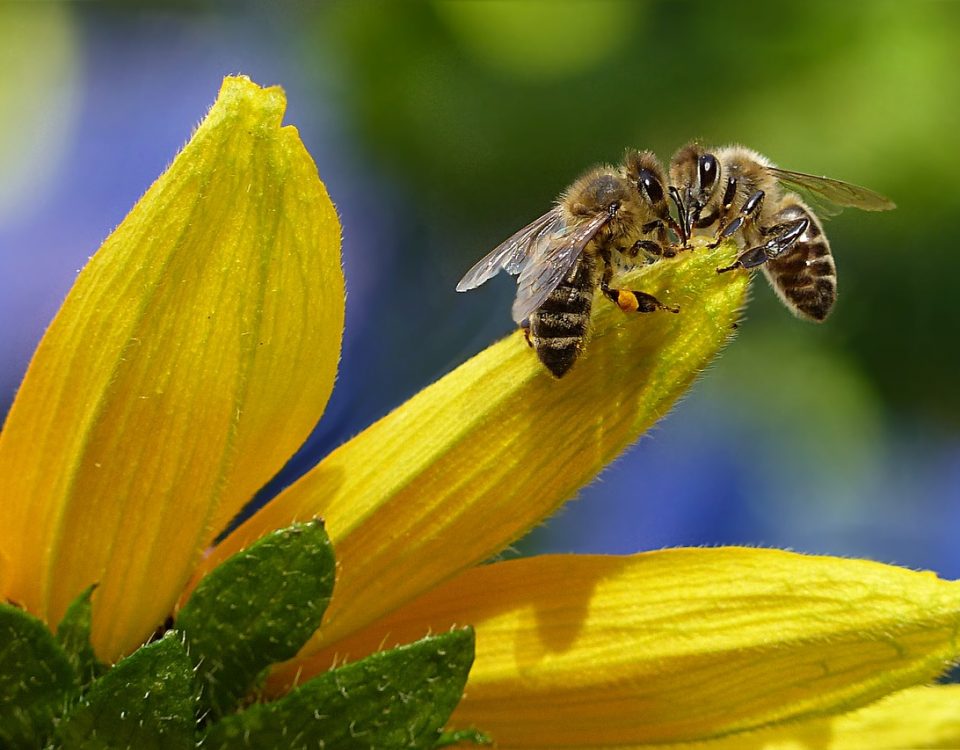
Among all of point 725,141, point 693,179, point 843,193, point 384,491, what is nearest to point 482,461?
point 384,491

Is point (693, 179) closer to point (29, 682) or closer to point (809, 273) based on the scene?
point (809, 273)

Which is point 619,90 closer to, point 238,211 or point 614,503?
point 614,503

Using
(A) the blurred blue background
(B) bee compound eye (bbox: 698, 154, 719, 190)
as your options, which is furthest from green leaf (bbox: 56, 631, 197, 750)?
(A) the blurred blue background

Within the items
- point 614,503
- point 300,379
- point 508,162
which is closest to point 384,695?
point 300,379

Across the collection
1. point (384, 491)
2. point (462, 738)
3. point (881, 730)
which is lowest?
point (881, 730)

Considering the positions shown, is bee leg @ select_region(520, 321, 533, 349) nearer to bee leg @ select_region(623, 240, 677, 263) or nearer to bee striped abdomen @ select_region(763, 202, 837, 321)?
bee leg @ select_region(623, 240, 677, 263)

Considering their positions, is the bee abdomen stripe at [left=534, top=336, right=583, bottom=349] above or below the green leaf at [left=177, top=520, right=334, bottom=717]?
above
